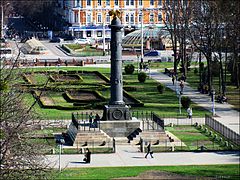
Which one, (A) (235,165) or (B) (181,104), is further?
(B) (181,104)

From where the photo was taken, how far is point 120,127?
53.3 metres

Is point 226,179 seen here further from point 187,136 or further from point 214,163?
point 187,136

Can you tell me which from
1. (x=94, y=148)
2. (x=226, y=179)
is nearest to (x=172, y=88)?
(x=94, y=148)

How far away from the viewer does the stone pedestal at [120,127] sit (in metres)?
53.1

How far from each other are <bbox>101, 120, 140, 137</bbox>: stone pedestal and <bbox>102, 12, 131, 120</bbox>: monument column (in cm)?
50

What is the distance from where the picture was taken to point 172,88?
79125mm

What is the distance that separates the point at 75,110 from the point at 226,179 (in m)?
24.2

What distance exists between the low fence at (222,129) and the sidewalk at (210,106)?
3.58 ft

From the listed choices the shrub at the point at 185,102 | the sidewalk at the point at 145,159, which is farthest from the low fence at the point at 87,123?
the shrub at the point at 185,102

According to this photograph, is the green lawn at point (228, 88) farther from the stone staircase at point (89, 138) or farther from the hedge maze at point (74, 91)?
the stone staircase at point (89, 138)

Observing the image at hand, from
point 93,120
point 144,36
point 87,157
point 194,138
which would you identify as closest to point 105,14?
point 144,36

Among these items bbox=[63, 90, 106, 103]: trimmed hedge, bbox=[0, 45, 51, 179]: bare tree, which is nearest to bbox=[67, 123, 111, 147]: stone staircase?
bbox=[63, 90, 106, 103]: trimmed hedge

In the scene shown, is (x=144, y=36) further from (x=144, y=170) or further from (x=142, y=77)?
(x=144, y=170)

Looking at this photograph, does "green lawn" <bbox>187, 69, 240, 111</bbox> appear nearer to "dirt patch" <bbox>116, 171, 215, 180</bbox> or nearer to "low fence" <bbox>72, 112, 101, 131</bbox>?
"low fence" <bbox>72, 112, 101, 131</bbox>
